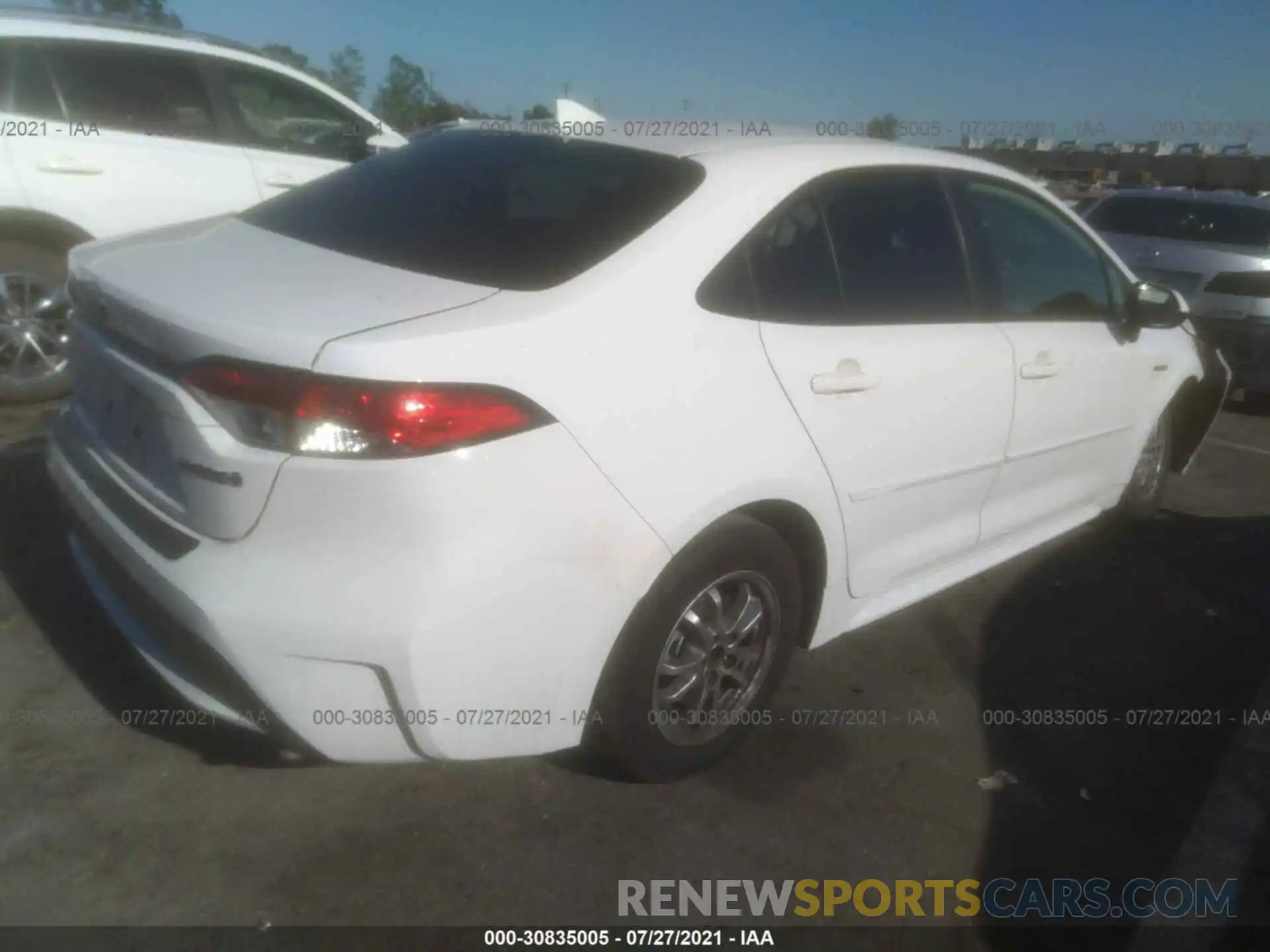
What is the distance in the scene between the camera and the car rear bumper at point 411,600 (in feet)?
6.77

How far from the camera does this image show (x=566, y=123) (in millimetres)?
3332

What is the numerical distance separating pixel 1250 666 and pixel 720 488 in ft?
8.13

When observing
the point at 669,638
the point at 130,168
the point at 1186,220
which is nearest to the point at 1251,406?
the point at 1186,220

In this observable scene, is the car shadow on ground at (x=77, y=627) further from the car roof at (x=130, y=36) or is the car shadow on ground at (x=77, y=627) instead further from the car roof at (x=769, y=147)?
the car roof at (x=130, y=36)

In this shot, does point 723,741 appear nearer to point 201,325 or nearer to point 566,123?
point 201,325

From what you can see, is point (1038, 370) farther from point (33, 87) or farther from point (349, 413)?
point (33, 87)

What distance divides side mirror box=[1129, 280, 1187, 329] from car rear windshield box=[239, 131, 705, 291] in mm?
2133

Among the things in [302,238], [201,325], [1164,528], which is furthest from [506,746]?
[1164,528]

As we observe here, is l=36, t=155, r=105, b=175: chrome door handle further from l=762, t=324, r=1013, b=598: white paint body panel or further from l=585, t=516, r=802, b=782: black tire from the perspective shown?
l=585, t=516, r=802, b=782: black tire

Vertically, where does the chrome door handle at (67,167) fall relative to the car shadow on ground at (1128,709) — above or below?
above

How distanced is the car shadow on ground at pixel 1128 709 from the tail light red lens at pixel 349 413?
5.58ft

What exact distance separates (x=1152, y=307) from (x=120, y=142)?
497cm

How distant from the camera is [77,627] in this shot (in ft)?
11.2

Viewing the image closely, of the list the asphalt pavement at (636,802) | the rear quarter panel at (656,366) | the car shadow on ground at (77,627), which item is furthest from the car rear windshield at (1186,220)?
the car shadow on ground at (77,627)
